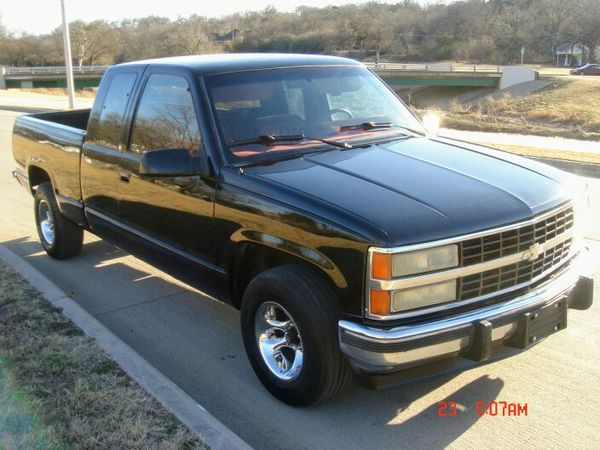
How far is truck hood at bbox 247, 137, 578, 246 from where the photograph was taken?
318cm

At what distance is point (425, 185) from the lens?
3533 mm

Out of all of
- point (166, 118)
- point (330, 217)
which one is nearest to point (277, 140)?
point (166, 118)

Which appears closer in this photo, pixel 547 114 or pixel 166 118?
A: pixel 166 118

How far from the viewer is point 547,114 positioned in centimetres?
3036

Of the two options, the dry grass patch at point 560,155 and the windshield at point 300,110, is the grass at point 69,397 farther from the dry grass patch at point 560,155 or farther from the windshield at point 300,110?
the dry grass patch at point 560,155

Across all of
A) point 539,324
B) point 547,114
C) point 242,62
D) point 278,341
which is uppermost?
point 242,62

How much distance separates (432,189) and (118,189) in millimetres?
2665

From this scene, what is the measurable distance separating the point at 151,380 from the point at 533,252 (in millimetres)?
2227

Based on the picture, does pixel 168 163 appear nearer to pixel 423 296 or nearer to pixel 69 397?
pixel 69 397

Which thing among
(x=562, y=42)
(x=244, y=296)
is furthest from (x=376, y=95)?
(x=562, y=42)

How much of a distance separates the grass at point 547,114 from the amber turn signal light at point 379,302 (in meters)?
18.8

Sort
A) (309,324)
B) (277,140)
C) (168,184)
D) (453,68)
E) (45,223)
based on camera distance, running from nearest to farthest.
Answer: (309,324) → (277,140) → (168,184) → (45,223) → (453,68)

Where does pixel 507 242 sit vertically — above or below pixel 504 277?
above
